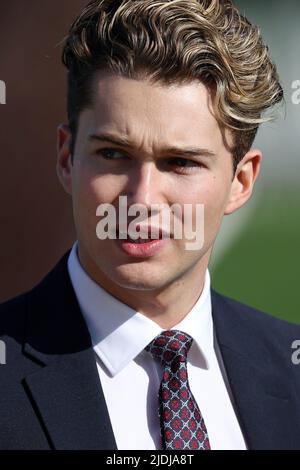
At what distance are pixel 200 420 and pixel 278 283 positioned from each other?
2132mm

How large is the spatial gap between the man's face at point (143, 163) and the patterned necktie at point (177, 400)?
149 mm

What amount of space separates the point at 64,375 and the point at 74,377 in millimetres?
25

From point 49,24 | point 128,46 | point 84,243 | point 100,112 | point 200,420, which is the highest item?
point 49,24

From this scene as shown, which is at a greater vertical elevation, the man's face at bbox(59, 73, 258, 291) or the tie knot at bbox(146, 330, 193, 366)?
the man's face at bbox(59, 73, 258, 291)

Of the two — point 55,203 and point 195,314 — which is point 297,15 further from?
point 195,314

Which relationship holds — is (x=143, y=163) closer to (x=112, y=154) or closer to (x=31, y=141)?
(x=112, y=154)

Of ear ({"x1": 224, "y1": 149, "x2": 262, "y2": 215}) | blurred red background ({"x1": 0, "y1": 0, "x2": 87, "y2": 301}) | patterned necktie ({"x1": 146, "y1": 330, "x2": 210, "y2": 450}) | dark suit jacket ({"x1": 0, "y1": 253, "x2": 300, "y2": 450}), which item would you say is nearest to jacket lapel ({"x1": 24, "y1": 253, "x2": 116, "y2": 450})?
dark suit jacket ({"x1": 0, "y1": 253, "x2": 300, "y2": 450})

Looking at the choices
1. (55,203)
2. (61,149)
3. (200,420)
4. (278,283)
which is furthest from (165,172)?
(278,283)

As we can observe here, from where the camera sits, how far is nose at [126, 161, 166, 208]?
82.3 inches

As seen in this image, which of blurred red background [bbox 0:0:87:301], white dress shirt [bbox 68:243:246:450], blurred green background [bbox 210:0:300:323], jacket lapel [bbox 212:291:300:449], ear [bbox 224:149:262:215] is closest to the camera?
white dress shirt [bbox 68:243:246:450]

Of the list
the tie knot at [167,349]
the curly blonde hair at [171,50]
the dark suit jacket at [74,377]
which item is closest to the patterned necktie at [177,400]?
the tie knot at [167,349]

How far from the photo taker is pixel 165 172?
216 cm

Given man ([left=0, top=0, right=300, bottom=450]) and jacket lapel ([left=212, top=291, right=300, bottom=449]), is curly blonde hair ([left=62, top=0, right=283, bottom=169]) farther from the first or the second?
jacket lapel ([left=212, top=291, right=300, bottom=449])

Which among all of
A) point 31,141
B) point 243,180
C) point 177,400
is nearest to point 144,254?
point 177,400
